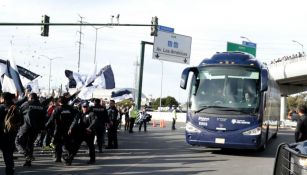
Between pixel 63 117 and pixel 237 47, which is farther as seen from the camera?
pixel 237 47

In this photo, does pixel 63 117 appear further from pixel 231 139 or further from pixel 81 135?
pixel 231 139

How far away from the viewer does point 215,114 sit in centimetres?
1609

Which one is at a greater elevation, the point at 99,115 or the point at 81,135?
the point at 99,115

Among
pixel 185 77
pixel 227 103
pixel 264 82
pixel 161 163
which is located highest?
pixel 185 77

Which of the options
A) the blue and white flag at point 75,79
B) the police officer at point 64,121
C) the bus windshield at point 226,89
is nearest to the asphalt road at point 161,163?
the police officer at point 64,121

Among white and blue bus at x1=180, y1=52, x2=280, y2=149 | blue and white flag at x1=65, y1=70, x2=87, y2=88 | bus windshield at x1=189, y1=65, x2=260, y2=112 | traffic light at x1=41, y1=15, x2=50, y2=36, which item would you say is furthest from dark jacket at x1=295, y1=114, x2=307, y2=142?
traffic light at x1=41, y1=15, x2=50, y2=36

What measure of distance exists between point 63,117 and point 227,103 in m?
5.65

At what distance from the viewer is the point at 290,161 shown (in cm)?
618

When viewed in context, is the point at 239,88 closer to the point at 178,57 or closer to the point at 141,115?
the point at 141,115

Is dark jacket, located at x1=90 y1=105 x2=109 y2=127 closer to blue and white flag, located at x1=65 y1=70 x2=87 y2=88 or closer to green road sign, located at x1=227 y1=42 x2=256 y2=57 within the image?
blue and white flag, located at x1=65 y1=70 x2=87 y2=88

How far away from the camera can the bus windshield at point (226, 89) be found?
53.1 ft

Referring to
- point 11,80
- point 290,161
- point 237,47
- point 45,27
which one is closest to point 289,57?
point 237,47

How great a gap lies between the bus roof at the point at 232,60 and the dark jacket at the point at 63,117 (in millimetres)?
5789

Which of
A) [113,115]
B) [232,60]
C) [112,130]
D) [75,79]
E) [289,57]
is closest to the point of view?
[232,60]
